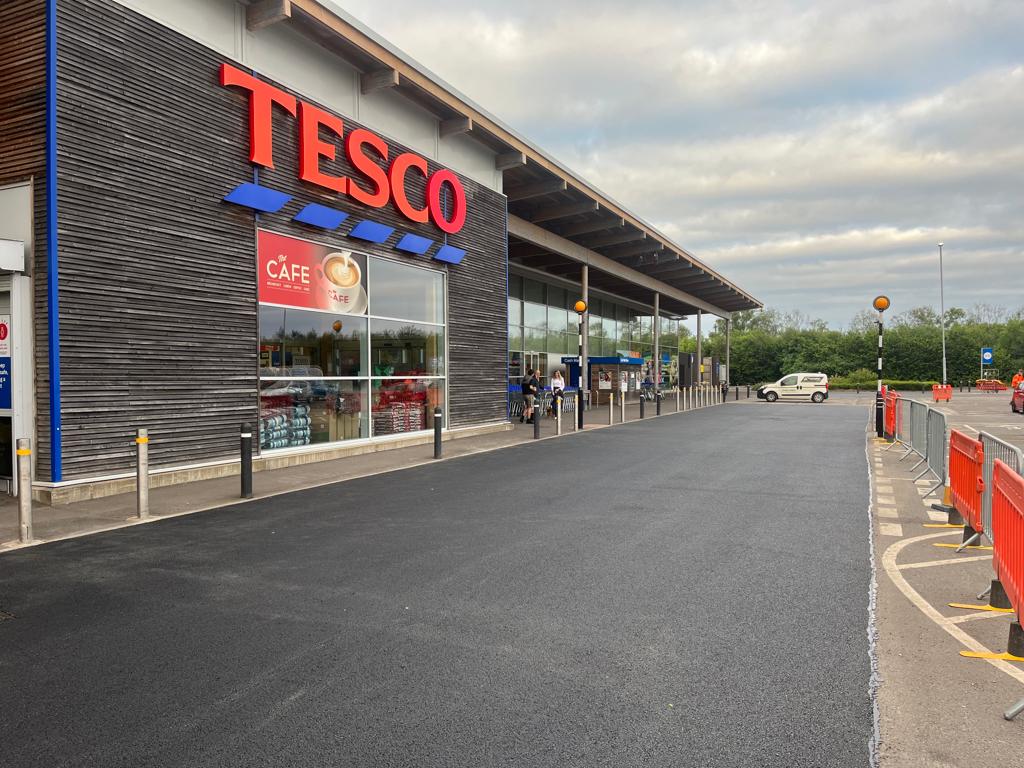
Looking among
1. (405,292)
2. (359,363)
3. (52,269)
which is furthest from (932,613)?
(405,292)

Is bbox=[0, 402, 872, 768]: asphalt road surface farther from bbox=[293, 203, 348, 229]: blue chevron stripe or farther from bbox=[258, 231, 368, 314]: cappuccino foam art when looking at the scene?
bbox=[293, 203, 348, 229]: blue chevron stripe

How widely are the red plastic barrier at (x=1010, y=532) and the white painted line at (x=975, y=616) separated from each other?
0.48 ft

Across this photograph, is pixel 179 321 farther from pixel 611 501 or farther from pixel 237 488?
pixel 611 501

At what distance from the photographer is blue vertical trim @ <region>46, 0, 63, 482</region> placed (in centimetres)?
814

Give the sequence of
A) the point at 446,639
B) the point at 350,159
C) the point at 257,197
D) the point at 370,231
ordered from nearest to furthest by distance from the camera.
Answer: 1. the point at 446,639
2. the point at 257,197
3. the point at 350,159
4. the point at 370,231

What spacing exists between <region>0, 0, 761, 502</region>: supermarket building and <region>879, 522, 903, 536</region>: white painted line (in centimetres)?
887

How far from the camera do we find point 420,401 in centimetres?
1555

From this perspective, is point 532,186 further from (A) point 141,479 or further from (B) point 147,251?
(A) point 141,479

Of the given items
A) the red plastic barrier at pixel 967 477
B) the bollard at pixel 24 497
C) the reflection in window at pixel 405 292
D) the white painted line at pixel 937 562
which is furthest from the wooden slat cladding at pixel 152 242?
the red plastic barrier at pixel 967 477

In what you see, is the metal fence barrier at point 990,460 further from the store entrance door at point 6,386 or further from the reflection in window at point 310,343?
the store entrance door at point 6,386

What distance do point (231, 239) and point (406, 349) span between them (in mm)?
5069

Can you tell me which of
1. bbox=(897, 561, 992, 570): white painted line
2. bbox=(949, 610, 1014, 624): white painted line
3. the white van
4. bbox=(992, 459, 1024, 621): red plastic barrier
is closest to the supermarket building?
bbox=(897, 561, 992, 570): white painted line

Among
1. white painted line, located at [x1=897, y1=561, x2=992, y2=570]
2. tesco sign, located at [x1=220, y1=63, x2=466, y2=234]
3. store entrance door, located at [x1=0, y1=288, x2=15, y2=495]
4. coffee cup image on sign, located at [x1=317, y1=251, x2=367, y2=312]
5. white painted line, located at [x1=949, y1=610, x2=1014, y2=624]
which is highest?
tesco sign, located at [x1=220, y1=63, x2=466, y2=234]

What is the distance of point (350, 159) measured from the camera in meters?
12.9
